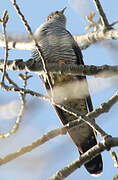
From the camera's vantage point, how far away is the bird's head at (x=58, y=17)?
606 centimetres

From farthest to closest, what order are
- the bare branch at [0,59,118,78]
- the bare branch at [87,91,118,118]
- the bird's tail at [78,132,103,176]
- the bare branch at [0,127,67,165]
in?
the bird's tail at [78,132,103,176] < the bare branch at [0,59,118,78] < the bare branch at [87,91,118,118] < the bare branch at [0,127,67,165]

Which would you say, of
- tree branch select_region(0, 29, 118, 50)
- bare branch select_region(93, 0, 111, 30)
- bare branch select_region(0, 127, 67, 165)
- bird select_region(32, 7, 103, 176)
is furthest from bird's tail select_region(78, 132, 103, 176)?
bare branch select_region(0, 127, 67, 165)

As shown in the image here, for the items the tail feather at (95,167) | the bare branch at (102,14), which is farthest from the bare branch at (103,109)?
the tail feather at (95,167)

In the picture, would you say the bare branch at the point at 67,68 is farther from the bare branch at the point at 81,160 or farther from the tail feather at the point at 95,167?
the tail feather at the point at 95,167

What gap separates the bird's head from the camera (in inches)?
239

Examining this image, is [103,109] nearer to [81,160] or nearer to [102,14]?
[81,160]

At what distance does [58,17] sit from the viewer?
615 cm

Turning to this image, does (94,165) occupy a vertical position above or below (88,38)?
below

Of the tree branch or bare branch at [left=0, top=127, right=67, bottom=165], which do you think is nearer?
bare branch at [left=0, top=127, right=67, bottom=165]

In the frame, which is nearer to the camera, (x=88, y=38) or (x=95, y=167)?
(x=88, y=38)

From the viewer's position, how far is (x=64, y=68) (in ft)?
10.8

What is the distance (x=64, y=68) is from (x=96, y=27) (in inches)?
21.3

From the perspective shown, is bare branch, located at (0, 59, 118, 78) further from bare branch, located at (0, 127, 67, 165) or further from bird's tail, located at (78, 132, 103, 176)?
bird's tail, located at (78, 132, 103, 176)

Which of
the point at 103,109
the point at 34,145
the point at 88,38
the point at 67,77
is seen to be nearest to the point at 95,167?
the point at 67,77
